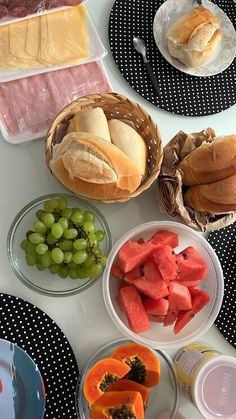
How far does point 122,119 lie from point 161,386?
0.52 metres

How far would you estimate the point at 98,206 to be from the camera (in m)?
1.12

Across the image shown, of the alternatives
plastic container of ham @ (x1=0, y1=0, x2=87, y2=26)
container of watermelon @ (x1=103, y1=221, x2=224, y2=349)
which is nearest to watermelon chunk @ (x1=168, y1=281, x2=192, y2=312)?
container of watermelon @ (x1=103, y1=221, x2=224, y2=349)

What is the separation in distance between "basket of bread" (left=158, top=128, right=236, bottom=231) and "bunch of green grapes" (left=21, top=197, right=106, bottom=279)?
16cm

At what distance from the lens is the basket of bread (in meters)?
0.99

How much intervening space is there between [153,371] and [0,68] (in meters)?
0.65

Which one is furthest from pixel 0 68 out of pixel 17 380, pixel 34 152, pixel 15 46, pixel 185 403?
pixel 185 403

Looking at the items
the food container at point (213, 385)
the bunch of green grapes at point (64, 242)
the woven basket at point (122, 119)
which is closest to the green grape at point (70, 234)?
the bunch of green grapes at point (64, 242)

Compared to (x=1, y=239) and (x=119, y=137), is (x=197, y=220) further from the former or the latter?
(x=1, y=239)

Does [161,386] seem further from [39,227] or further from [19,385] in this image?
[39,227]

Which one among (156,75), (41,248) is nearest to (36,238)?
(41,248)

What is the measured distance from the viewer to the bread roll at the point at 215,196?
0.99 m

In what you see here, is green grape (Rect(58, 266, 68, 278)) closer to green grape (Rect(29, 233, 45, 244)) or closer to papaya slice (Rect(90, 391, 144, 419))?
green grape (Rect(29, 233, 45, 244))

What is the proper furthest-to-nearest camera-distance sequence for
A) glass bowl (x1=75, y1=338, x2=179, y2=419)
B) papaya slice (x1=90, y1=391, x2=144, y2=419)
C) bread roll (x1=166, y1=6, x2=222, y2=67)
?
bread roll (x1=166, y1=6, x2=222, y2=67), glass bowl (x1=75, y1=338, x2=179, y2=419), papaya slice (x1=90, y1=391, x2=144, y2=419)

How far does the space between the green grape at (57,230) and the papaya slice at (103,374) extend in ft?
0.76
